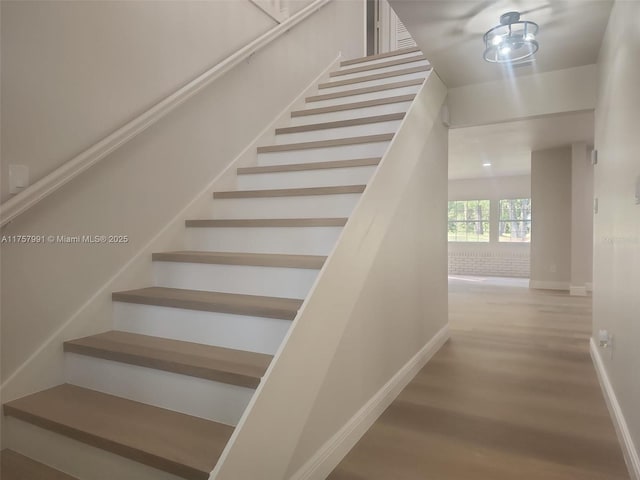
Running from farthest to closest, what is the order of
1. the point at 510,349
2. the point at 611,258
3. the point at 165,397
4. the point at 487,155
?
the point at 487,155
the point at 510,349
the point at 611,258
the point at 165,397

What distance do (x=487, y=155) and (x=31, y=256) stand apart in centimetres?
680

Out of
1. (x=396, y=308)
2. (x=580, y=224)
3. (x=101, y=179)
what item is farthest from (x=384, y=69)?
(x=580, y=224)

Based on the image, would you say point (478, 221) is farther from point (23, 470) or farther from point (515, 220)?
point (23, 470)

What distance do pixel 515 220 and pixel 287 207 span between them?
8.55 meters

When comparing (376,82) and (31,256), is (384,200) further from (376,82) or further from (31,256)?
(376,82)

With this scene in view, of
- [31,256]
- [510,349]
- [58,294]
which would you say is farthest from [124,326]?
Answer: [510,349]

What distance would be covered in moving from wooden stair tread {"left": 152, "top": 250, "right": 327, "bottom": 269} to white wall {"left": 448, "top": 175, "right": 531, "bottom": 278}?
8.74 meters

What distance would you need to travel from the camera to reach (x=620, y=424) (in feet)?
6.26

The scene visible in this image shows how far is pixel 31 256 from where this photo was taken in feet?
5.55

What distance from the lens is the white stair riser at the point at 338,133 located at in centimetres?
293

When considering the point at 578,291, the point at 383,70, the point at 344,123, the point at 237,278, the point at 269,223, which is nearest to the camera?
Result: the point at 237,278

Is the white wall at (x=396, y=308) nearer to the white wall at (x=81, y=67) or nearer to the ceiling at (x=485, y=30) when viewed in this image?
the ceiling at (x=485, y=30)

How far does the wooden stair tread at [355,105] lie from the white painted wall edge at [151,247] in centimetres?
16

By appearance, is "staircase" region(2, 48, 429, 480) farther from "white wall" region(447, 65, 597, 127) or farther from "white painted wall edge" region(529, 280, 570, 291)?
"white painted wall edge" region(529, 280, 570, 291)
